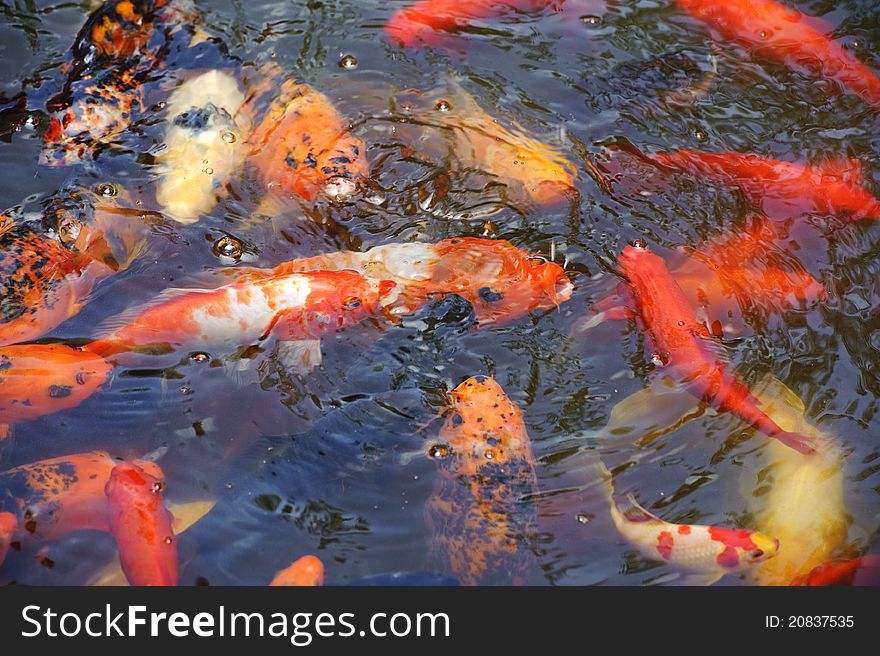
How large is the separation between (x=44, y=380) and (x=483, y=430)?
1.76 metres

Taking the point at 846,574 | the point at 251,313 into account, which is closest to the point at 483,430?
the point at 251,313

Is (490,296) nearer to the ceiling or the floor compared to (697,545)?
nearer to the ceiling

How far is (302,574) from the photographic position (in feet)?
9.29

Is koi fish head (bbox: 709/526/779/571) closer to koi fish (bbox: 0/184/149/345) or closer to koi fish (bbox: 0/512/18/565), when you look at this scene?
koi fish (bbox: 0/512/18/565)

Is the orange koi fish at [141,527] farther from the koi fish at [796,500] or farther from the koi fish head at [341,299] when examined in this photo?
the koi fish at [796,500]

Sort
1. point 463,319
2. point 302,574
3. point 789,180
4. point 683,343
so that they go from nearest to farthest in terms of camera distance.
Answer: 1. point 302,574
2. point 683,343
3. point 463,319
4. point 789,180

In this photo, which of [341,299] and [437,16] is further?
[437,16]

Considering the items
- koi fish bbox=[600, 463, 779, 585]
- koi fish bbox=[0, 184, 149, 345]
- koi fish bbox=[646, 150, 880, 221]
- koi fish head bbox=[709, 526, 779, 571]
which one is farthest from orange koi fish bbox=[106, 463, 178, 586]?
koi fish bbox=[646, 150, 880, 221]

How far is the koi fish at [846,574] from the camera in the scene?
2.87m

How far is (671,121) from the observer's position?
4.22m

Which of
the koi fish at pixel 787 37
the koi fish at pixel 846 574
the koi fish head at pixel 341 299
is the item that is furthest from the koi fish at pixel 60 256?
the koi fish at pixel 787 37

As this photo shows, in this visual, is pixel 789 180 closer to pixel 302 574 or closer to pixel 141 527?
pixel 302 574

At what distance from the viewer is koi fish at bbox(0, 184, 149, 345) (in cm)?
340

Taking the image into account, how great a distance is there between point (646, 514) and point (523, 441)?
54 centimetres
